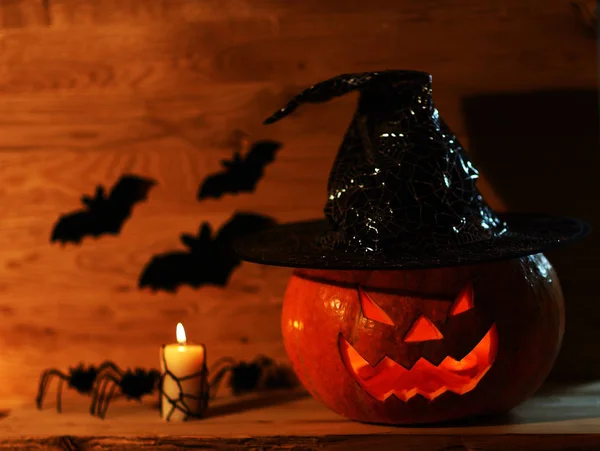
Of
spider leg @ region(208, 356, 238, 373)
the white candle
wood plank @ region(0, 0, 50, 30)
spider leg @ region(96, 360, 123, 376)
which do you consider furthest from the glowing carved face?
wood plank @ region(0, 0, 50, 30)

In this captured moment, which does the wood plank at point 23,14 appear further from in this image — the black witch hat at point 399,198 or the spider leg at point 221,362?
the spider leg at point 221,362

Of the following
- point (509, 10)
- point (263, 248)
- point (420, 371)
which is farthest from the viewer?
point (509, 10)

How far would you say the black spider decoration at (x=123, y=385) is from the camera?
4.55 ft

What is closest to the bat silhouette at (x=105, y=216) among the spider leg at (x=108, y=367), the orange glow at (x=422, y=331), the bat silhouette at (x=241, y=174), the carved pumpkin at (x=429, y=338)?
the bat silhouette at (x=241, y=174)

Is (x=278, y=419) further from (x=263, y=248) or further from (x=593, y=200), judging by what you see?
(x=593, y=200)

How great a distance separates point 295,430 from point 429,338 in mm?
276

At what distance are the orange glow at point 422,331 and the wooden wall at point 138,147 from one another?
0.46m

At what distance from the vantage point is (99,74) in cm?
149

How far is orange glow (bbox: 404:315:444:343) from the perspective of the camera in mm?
1082

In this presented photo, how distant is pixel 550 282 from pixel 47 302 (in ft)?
3.30

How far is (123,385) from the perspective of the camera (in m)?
1.39

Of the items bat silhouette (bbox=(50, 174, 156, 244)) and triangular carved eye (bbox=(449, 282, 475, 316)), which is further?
bat silhouette (bbox=(50, 174, 156, 244))

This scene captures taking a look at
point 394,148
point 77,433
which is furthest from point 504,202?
point 77,433

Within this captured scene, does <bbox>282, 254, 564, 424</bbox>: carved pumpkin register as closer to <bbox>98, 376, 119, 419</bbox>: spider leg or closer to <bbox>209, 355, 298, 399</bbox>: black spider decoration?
<bbox>209, 355, 298, 399</bbox>: black spider decoration
